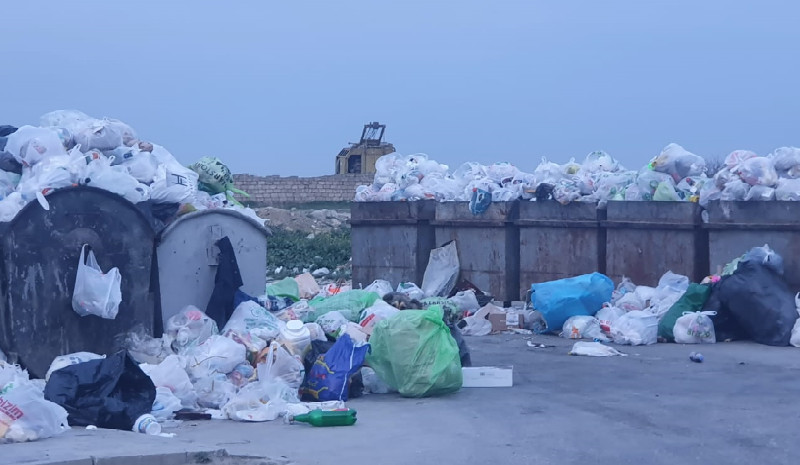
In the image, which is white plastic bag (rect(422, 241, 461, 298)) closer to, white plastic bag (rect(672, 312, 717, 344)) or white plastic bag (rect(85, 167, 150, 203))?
white plastic bag (rect(672, 312, 717, 344))

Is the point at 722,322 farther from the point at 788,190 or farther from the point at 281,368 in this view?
the point at 281,368

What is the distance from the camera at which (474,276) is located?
14.2 m

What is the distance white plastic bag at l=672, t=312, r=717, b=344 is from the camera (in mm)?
10750

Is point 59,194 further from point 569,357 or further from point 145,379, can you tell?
point 569,357

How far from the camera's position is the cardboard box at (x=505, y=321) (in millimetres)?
12234

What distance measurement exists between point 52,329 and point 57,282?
1.17 ft

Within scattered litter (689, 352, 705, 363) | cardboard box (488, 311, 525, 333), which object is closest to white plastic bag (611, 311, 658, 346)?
scattered litter (689, 352, 705, 363)

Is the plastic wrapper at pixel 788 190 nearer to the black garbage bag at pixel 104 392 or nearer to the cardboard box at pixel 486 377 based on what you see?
the cardboard box at pixel 486 377

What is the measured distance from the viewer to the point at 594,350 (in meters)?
10.2

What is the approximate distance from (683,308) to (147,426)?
643 cm

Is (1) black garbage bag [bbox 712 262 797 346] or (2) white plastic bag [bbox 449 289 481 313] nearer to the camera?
(1) black garbage bag [bbox 712 262 797 346]

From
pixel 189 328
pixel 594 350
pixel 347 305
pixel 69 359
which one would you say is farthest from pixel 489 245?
pixel 69 359

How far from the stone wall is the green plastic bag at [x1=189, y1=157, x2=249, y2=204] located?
33.1m

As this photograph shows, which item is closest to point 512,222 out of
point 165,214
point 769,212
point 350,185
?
point 769,212
